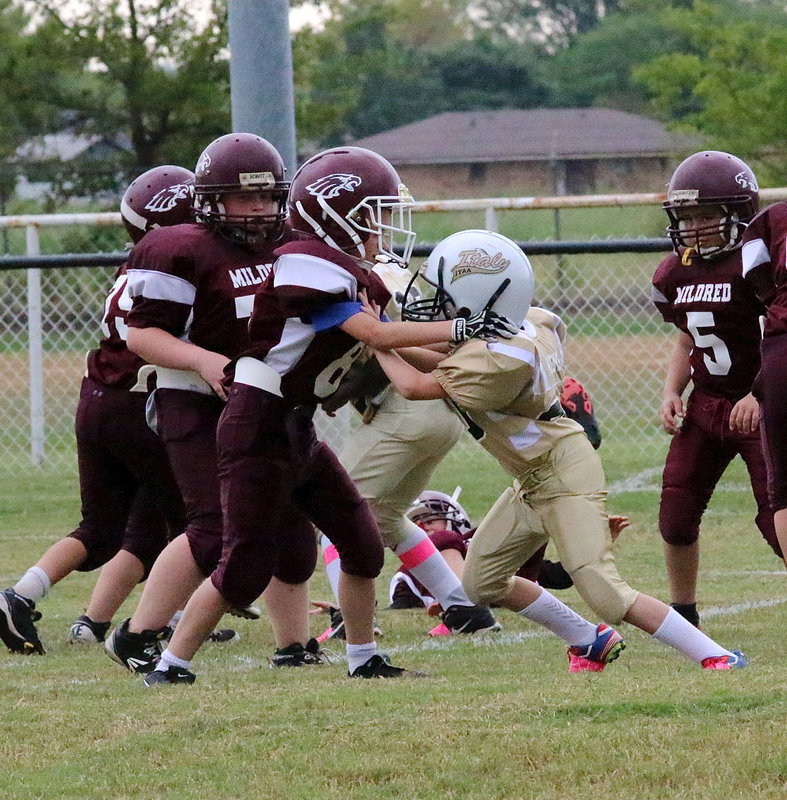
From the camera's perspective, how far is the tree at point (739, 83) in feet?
92.8

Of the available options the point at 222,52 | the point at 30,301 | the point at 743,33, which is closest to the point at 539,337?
Answer: the point at 30,301

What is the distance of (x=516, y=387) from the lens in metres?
4.70

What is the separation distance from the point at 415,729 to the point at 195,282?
1.79 meters

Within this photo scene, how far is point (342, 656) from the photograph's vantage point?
5.62 meters

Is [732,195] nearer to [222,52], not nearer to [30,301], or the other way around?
[30,301]

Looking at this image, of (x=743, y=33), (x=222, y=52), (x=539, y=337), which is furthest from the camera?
(x=743, y=33)

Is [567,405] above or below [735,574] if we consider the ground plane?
above

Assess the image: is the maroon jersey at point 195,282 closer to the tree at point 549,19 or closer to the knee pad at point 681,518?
the knee pad at point 681,518

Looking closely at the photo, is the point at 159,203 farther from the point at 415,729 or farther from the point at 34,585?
the point at 415,729

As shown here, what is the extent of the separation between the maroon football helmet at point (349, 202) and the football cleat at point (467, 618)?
1669 millimetres

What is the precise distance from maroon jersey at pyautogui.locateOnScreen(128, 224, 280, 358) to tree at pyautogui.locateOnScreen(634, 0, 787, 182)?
79.1ft

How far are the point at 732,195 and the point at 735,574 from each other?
219cm

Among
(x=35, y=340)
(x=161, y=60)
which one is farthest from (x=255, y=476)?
(x=161, y=60)

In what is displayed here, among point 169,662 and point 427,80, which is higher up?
point 427,80
